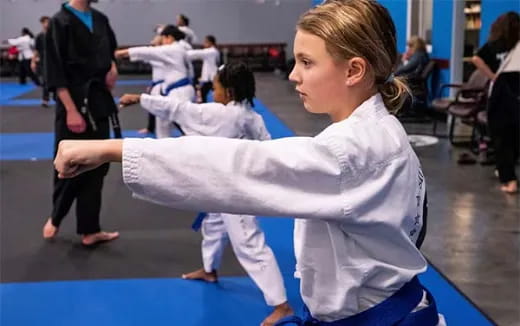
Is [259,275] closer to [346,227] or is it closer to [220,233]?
[220,233]

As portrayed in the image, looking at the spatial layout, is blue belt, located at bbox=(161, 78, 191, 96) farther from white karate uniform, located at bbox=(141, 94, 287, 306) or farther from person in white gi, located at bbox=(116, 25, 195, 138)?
white karate uniform, located at bbox=(141, 94, 287, 306)

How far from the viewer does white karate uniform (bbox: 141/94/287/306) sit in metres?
2.90

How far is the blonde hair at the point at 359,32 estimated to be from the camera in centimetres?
117

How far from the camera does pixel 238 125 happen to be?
10.0ft

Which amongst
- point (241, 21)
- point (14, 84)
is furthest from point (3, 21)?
point (241, 21)

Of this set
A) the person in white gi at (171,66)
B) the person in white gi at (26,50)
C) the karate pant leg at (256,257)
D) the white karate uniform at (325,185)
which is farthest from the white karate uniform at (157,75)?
the person in white gi at (26,50)

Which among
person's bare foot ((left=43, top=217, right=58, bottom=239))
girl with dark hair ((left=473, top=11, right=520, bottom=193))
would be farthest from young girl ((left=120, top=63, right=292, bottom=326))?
girl with dark hair ((left=473, top=11, right=520, bottom=193))

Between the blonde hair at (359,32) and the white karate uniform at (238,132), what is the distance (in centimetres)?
175

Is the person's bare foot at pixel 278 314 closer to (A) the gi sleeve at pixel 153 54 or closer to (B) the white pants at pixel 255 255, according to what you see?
(B) the white pants at pixel 255 255

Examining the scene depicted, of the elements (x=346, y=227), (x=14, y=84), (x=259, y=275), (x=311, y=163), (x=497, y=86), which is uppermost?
(x=311, y=163)

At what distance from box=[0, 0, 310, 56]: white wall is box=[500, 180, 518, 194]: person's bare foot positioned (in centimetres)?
1579

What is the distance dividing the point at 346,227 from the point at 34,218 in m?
3.96

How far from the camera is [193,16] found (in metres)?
20.5

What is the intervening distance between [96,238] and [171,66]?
2.98 metres
